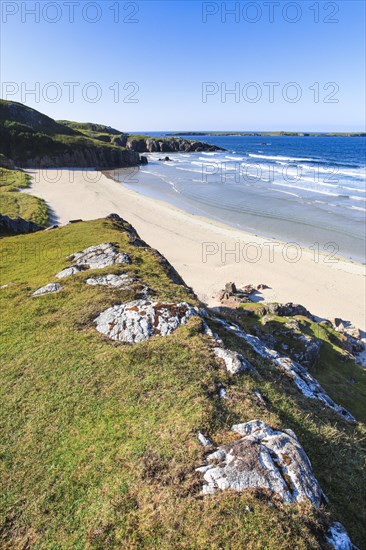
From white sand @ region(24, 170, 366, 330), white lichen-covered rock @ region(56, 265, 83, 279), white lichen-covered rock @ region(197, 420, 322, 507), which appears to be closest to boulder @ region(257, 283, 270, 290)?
white sand @ region(24, 170, 366, 330)

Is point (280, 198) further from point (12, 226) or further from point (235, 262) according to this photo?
point (12, 226)

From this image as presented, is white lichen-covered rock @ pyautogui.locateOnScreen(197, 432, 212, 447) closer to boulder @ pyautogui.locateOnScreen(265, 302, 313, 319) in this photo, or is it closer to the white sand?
boulder @ pyautogui.locateOnScreen(265, 302, 313, 319)

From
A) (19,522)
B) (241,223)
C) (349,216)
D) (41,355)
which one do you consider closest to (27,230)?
(41,355)

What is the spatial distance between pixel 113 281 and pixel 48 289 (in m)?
3.16

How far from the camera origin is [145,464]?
700cm

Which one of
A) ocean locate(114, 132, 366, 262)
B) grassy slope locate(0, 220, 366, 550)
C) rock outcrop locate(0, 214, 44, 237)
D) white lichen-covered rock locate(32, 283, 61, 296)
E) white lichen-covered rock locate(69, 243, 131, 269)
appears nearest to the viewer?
grassy slope locate(0, 220, 366, 550)

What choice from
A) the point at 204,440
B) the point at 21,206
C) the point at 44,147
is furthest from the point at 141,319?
the point at 44,147

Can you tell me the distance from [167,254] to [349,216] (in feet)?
116

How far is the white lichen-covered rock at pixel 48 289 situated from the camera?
593 inches

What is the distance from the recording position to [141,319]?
1191cm

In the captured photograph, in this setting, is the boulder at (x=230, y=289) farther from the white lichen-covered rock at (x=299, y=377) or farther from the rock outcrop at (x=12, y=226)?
the rock outcrop at (x=12, y=226)

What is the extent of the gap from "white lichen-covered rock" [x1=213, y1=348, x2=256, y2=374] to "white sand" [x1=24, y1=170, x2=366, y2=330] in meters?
17.4

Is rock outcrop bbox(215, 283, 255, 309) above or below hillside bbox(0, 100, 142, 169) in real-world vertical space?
below

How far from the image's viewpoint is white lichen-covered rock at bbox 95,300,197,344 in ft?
37.6
